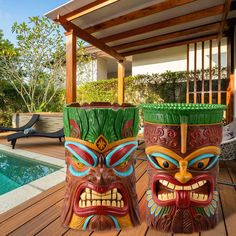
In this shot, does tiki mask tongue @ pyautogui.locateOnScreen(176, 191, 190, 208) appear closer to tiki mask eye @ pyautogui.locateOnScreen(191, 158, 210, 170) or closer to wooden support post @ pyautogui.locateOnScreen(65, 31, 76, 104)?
tiki mask eye @ pyautogui.locateOnScreen(191, 158, 210, 170)

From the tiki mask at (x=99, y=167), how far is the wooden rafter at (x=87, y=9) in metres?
2.73

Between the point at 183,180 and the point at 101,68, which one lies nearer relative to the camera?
the point at 183,180

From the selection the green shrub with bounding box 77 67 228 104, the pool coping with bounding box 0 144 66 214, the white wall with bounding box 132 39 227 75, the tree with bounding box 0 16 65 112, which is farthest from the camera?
the tree with bounding box 0 16 65 112

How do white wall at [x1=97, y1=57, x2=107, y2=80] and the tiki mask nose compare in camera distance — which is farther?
white wall at [x1=97, y1=57, x2=107, y2=80]

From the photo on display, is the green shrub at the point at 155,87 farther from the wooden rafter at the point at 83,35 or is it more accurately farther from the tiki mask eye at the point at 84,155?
the tiki mask eye at the point at 84,155

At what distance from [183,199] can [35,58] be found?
8.55m

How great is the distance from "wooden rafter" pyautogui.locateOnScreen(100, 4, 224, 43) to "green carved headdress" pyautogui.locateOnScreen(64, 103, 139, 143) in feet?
11.2

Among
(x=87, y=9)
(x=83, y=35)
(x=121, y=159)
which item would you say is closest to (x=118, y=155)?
(x=121, y=159)

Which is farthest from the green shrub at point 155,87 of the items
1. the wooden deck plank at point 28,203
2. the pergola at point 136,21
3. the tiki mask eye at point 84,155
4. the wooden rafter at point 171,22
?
the tiki mask eye at point 84,155

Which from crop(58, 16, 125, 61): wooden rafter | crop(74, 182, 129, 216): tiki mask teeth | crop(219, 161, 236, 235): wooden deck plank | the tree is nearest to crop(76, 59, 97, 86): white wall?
the tree

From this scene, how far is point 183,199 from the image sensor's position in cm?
132

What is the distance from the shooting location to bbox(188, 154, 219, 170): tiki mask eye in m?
1.31

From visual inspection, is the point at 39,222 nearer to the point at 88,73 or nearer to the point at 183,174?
the point at 183,174

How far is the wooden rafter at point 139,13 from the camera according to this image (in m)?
3.24
